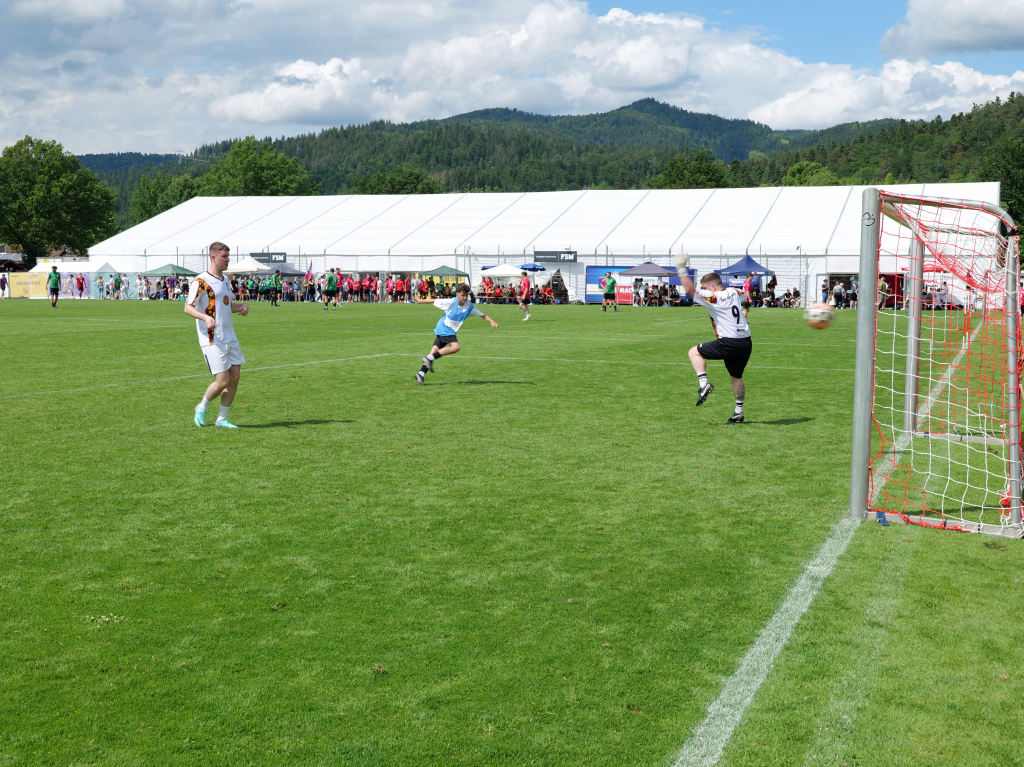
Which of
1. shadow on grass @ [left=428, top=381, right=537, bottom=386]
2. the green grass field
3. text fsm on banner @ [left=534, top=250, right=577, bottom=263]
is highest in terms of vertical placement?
text fsm on banner @ [left=534, top=250, right=577, bottom=263]

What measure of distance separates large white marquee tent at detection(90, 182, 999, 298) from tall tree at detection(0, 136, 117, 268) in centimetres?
3625

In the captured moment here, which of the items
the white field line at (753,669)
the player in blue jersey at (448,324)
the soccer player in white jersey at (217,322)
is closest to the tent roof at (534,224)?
the player in blue jersey at (448,324)

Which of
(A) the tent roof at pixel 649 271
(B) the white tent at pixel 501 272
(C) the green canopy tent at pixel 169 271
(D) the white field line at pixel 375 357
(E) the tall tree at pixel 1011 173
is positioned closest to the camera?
(D) the white field line at pixel 375 357

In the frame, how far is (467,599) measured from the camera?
194 inches

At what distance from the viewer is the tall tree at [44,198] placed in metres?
92.2

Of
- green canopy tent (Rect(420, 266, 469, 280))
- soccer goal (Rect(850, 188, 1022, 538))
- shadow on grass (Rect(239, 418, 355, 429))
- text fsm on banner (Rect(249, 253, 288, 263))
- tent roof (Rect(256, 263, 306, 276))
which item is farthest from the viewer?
text fsm on banner (Rect(249, 253, 288, 263))

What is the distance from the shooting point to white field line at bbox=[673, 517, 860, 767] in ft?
11.1

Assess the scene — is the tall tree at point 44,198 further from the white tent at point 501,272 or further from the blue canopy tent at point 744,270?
the blue canopy tent at point 744,270

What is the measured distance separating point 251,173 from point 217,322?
10185cm

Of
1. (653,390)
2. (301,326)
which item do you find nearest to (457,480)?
(653,390)

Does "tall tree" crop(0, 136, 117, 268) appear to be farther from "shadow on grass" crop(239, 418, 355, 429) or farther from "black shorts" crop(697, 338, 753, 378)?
"black shorts" crop(697, 338, 753, 378)

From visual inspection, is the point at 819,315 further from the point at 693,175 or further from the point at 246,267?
the point at 693,175

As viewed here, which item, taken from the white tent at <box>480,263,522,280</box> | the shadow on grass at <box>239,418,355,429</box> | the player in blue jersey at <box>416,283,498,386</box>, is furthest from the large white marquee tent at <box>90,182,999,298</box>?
the shadow on grass at <box>239,418,355,429</box>

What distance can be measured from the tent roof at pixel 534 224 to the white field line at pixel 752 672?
141 ft
